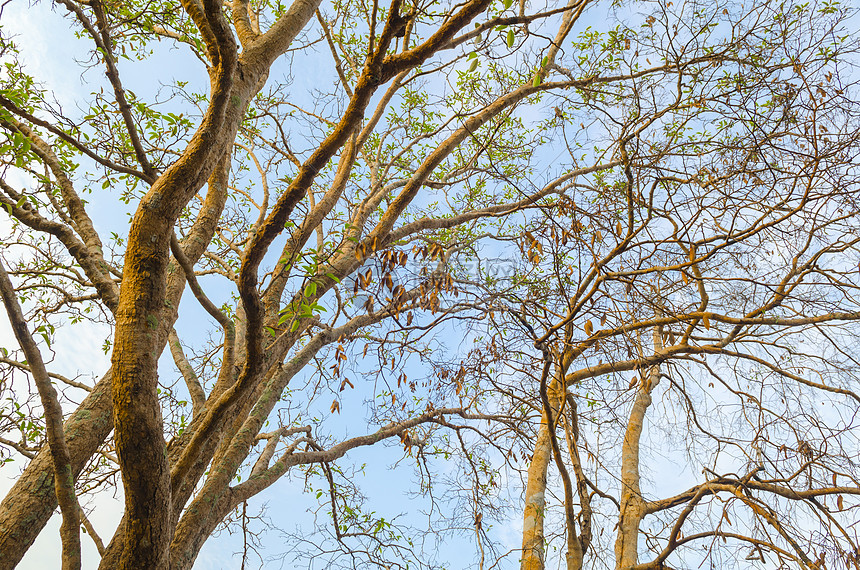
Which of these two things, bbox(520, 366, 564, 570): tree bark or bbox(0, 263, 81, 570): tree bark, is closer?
bbox(0, 263, 81, 570): tree bark

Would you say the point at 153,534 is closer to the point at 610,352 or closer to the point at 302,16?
the point at 610,352

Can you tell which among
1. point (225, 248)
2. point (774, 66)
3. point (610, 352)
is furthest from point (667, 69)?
point (225, 248)

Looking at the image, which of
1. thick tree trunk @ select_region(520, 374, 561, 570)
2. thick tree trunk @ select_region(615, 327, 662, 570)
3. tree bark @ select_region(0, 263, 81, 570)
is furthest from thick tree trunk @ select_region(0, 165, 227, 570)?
thick tree trunk @ select_region(615, 327, 662, 570)

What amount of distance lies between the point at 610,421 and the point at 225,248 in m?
5.16

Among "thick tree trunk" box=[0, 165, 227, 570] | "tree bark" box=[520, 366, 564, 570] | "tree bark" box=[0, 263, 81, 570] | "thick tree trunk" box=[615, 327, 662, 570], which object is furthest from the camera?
"thick tree trunk" box=[615, 327, 662, 570]

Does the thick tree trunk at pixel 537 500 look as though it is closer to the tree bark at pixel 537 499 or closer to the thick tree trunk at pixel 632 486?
the tree bark at pixel 537 499

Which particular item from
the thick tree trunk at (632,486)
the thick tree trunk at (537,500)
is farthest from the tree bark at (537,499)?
the thick tree trunk at (632,486)

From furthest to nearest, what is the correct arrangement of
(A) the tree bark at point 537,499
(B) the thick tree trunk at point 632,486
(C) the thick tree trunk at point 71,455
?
(B) the thick tree trunk at point 632,486 < (A) the tree bark at point 537,499 < (C) the thick tree trunk at point 71,455

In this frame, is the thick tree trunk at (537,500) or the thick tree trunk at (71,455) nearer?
the thick tree trunk at (71,455)

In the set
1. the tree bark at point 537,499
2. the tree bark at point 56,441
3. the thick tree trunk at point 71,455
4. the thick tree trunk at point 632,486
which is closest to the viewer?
the tree bark at point 56,441

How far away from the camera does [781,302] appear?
3471 mm

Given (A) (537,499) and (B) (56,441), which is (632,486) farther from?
(B) (56,441)

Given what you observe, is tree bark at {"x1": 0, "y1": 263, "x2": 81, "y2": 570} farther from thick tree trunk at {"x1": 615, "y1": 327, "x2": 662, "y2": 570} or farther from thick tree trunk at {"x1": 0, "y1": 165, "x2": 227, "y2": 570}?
thick tree trunk at {"x1": 615, "y1": 327, "x2": 662, "y2": 570}

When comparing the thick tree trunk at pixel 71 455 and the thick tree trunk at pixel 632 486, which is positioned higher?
the thick tree trunk at pixel 632 486
